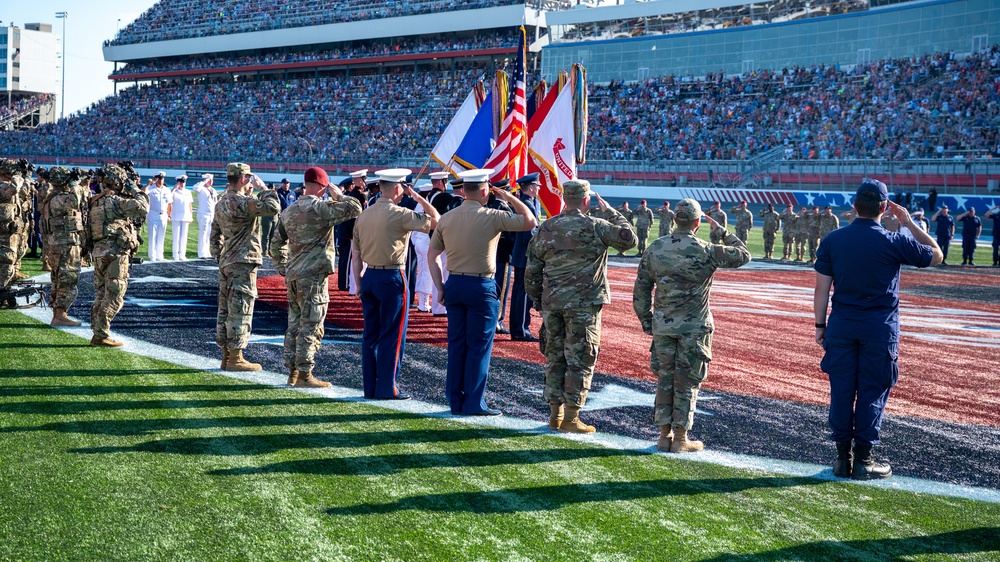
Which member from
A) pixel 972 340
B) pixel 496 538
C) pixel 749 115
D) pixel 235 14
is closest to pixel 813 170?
pixel 749 115

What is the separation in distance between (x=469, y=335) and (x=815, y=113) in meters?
39.8

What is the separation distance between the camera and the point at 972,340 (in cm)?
1299

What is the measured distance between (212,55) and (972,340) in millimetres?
74869

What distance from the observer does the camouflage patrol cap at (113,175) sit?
968cm

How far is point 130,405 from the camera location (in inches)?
286

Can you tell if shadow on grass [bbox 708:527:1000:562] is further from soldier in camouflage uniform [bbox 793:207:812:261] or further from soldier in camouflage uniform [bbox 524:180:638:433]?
soldier in camouflage uniform [bbox 793:207:812:261]

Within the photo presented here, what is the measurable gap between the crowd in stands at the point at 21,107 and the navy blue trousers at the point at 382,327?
95.9 m

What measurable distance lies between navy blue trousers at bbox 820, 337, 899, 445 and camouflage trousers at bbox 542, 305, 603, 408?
5.32 ft

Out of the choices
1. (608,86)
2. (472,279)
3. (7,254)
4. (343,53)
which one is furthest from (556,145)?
(343,53)

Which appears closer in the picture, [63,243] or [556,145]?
[63,243]

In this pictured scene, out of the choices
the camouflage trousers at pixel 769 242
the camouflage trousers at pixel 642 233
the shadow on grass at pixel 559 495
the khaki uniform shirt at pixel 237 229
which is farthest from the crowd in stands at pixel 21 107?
the shadow on grass at pixel 559 495

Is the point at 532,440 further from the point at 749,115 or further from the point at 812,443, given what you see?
the point at 749,115

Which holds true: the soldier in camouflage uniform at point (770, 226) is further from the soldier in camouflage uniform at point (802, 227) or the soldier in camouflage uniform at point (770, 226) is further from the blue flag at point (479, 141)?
the blue flag at point (479, 141)

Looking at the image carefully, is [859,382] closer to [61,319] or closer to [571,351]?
[571,351]
